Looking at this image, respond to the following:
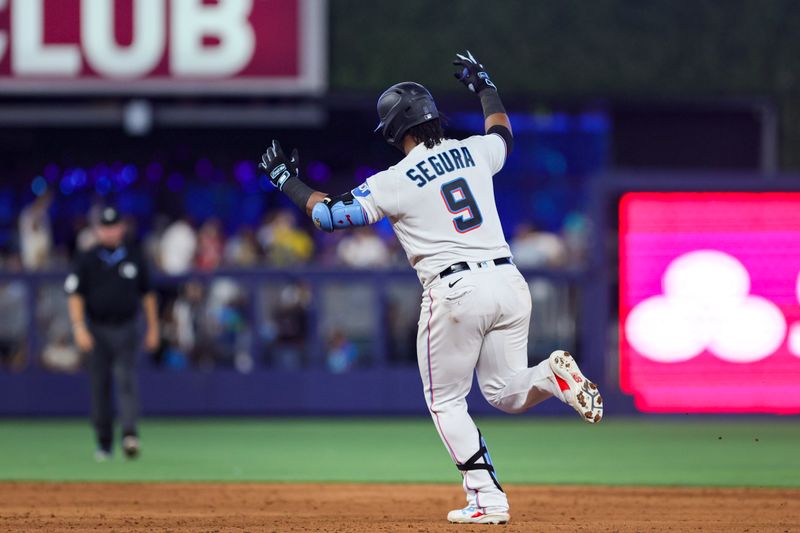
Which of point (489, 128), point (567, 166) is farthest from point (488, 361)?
point (567, 166)

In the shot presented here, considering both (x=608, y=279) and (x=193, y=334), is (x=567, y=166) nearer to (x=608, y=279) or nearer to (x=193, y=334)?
(x=608, y=279)

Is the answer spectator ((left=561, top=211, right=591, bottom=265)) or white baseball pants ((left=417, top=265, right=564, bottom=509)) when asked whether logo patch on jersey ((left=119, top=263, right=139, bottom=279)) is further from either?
spectator ((left=561, top=211, right=591, bottom=265))

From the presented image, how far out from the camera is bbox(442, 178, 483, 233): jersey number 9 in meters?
6.84

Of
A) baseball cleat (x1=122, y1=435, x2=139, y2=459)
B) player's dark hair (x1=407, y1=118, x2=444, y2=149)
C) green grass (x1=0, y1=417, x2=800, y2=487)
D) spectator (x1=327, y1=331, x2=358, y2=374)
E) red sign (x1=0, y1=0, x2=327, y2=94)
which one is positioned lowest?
green grass (x1=0, y1=417, x2=800, y2=487)

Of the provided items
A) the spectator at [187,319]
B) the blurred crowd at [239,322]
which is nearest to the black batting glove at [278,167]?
the blurred crowd at [239,322]

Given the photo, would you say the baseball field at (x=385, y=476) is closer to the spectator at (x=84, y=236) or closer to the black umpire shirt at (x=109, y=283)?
the black umpire shirt at (x=109, y=283)

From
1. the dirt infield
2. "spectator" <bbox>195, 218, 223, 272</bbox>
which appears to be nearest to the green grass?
the dirt infield

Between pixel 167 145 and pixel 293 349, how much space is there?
6650 mm

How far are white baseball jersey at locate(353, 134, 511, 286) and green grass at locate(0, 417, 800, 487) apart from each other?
10.6 feet

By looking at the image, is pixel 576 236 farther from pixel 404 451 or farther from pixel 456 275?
pixel 456 275

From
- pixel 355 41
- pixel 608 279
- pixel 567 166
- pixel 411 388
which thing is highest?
pixel 355 41

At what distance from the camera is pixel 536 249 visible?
15.5m

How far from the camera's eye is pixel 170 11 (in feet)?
49.0

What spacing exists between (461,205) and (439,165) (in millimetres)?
227
